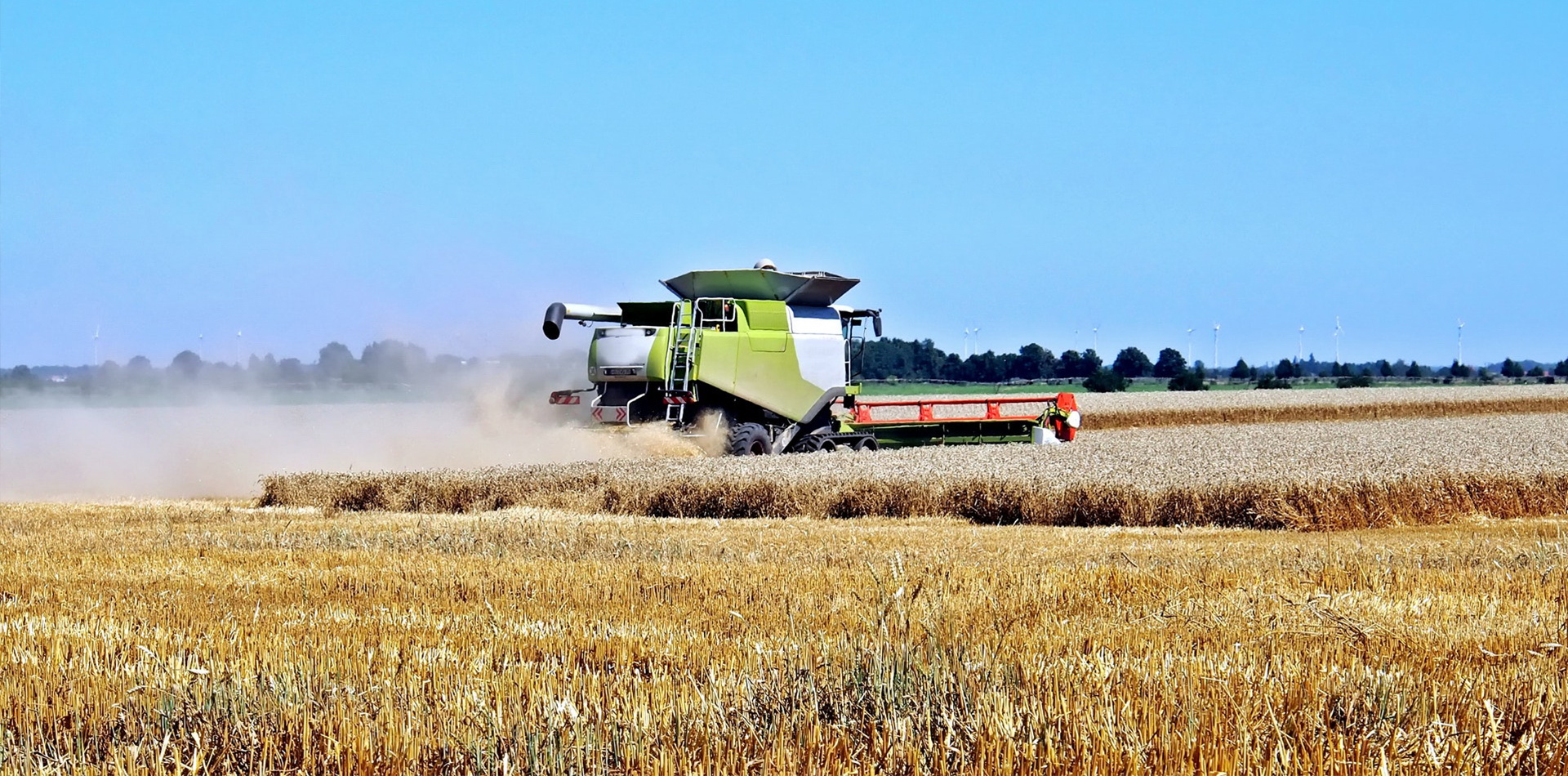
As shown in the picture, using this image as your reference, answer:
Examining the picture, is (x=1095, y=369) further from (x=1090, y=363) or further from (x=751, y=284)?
(x=751, y=284)

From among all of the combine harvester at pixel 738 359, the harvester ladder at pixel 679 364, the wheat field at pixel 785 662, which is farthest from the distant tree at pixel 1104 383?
the wheat field at pixel 785 662

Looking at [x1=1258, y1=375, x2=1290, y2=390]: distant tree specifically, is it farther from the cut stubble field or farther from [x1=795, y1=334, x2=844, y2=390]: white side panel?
the cut stubble field

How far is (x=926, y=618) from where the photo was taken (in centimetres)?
664

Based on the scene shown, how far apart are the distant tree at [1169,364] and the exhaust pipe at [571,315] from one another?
274 ft

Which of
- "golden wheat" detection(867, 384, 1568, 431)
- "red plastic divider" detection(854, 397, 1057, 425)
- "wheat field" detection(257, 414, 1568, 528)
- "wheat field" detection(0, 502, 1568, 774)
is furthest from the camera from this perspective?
"golden wheat" detection(867, 384, 1568, 431)

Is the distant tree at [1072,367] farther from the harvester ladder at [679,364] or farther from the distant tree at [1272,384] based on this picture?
the harvester ladder at [679,364]

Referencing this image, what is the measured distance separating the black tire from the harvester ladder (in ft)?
2.83

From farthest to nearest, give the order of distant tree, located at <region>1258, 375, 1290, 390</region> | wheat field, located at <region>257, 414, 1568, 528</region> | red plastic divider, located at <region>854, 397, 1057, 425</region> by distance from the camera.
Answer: distant tree, located at <region>1258, 375, 1290, 390</region>
red plastic divider, located at <region>854, 397, 1057, 425</region>
wheat field, located at <region>257, 414, 1568, 528</region>

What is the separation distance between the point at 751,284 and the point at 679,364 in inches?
82.4

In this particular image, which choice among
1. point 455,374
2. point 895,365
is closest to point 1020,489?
point 455,374

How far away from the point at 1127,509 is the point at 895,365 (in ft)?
209

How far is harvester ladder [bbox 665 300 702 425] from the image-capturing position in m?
21.0

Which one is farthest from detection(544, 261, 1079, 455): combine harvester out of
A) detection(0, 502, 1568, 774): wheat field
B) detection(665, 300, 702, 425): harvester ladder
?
detection(0, 502, 1568, 774): wheat field

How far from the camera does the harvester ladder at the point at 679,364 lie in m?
21.0
